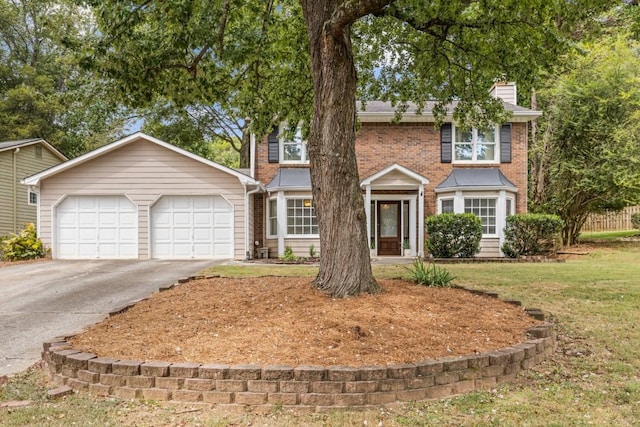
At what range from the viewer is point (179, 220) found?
15172mm

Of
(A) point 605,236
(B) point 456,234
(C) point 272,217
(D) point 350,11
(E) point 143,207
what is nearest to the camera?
(D) point 350,11

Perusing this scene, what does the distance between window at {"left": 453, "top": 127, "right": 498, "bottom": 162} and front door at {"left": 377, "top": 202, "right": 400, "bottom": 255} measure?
9.67 feet

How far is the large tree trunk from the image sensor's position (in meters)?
5.65

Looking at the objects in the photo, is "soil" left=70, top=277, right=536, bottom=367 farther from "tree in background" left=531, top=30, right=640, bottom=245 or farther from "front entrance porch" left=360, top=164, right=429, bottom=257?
"tree in background" left=531, top=30, right=640, bottom=245

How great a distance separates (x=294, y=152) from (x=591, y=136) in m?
12.2

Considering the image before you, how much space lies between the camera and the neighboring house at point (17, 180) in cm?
2012

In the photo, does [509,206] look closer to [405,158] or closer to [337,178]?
[405,158]

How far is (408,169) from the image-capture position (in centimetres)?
1622

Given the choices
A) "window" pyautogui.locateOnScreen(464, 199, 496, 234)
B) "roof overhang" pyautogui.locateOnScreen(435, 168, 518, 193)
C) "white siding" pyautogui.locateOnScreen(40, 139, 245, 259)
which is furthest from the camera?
"window" pyautogui.locateOnScreen(464, 199, 496, 234)

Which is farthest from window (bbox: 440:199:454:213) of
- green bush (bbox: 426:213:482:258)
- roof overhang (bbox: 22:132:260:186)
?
roof overhang (bbox: 22:132:260:186)

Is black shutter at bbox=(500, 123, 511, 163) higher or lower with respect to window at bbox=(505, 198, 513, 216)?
higher

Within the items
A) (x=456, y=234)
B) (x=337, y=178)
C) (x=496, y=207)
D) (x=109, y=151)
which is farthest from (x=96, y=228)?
(x=496, y=207)

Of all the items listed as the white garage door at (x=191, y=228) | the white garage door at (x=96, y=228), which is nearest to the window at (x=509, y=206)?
the white garage door at (x=191, y=228)

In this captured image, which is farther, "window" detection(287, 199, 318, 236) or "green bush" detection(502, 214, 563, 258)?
"window" detection(287, 199, 318, 236)
